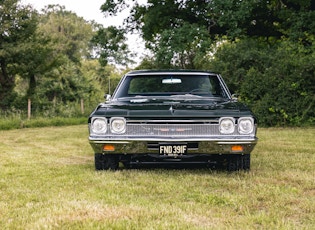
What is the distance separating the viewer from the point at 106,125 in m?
5.64

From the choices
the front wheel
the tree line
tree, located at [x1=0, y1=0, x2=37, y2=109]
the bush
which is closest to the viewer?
the front wheel

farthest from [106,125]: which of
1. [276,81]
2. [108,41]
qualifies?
[108,41]

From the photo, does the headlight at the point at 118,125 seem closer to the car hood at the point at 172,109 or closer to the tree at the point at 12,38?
the car hood at the point at 172,109

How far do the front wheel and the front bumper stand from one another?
44 centimetres

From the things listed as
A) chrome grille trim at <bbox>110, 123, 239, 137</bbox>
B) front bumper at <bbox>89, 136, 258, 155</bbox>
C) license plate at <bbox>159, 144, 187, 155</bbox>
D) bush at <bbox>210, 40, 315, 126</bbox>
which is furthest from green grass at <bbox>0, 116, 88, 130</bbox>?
license plate at <bbox>159, 144, 187, 155</bbox>

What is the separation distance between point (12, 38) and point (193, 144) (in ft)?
66.0

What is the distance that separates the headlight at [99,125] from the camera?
18.6ft

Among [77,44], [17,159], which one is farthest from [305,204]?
[77,44]

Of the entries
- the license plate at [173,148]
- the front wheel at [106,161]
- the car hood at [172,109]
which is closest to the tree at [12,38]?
the front wheel at [106,161]

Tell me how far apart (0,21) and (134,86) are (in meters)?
18.1

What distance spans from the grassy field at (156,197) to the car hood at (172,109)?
77cm

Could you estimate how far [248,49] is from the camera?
17.0m

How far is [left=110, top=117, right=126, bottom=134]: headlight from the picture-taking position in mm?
5590

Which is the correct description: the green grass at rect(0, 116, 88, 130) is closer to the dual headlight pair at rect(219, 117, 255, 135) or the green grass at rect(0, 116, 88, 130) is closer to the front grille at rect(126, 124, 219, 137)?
the front grille at rect(126, 124, 219, 137)
